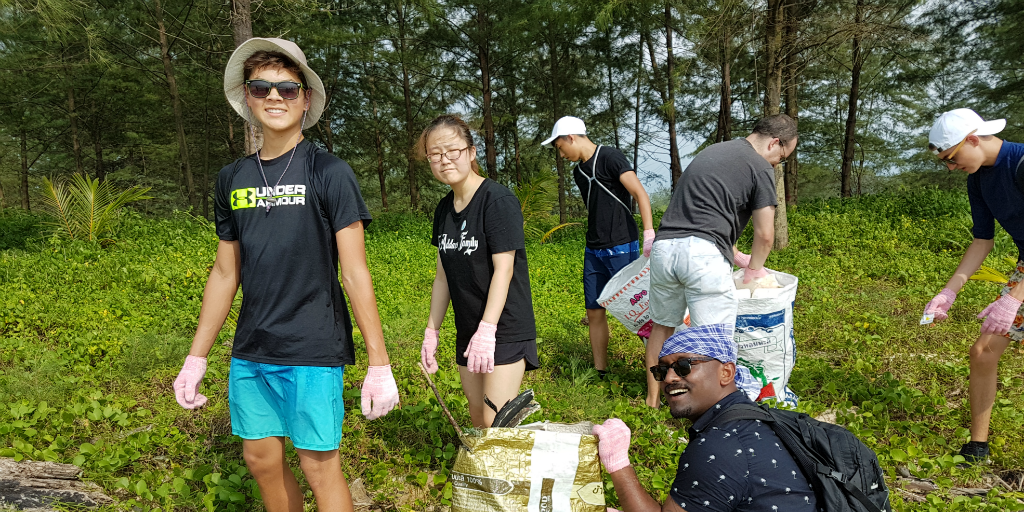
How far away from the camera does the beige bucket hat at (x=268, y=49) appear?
226cm

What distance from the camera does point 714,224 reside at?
137 inches

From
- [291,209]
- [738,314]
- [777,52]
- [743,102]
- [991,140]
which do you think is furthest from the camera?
[743,102]

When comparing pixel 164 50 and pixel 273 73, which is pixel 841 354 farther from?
pixel 164 50

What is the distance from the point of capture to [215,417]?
3.97 meters

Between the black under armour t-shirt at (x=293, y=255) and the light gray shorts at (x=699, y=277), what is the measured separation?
199 cm

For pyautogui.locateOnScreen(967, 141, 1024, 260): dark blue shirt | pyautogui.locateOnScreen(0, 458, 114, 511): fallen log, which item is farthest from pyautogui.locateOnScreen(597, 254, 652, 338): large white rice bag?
pyautogui.locateOnScreen(0, 458, 114, 511): fallen log

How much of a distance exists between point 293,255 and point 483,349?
2.90 ft

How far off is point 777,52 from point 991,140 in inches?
278

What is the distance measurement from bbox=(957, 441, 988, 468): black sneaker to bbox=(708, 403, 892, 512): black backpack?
2.10 meters

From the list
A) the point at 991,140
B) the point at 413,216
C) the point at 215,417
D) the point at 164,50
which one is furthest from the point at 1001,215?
the point at 164,50

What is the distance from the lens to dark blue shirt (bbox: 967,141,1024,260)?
3109 mm

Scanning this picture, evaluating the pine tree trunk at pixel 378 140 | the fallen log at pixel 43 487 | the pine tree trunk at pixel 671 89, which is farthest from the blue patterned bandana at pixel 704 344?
the pine tree trunk at pixel 378 140

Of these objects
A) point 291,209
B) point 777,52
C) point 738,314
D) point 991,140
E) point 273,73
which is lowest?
point 738,314

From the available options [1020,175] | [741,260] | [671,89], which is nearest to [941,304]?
[1020,175]
